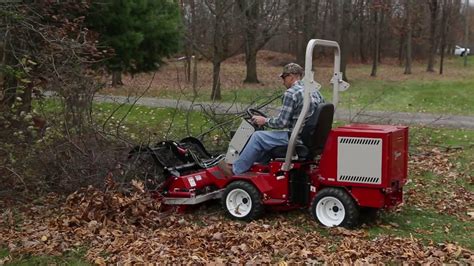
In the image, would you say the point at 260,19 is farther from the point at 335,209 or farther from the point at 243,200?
the point at 335,209

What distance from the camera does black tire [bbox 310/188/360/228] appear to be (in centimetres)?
694

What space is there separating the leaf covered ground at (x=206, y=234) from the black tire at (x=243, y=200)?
0.13 m

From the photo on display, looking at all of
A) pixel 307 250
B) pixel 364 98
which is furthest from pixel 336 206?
pixel 364 98

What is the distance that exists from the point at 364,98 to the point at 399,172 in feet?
58.5

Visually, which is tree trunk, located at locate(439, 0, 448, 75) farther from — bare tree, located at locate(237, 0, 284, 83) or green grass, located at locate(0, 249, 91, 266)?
green grass, located at locate(0, 249, 91, 266)

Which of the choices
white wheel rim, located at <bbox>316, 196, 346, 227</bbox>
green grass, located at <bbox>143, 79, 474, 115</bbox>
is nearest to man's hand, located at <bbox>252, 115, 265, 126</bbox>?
white wheel rim, located at <bbox>316, 196, 346, 227</bbox>

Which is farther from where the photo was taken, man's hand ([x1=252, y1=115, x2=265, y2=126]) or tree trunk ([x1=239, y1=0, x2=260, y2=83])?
tree trunk ([x1=239, y1=0, x2=260, y2=83])

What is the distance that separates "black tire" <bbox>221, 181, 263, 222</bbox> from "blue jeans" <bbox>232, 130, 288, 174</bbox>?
0.23 metres

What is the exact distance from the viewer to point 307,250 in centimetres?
598

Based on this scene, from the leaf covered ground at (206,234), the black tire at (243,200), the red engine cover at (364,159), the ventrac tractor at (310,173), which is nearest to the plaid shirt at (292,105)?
the ventrac tractor at (310,173)

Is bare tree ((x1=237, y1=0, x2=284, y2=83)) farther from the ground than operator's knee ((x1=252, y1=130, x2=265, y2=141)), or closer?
farther from the ground

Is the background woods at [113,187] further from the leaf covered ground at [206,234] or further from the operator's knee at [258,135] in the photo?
the operator's knee at [258,135]

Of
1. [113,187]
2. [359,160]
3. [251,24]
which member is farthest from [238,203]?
[251,24]

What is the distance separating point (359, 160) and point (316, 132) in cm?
54
